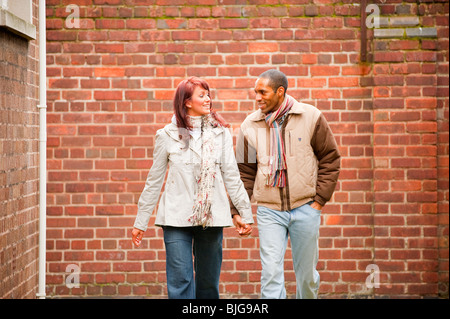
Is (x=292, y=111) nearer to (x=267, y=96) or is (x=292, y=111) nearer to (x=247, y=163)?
(x=267, y=96)

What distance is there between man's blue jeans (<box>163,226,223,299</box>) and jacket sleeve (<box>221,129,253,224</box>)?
0.73ft

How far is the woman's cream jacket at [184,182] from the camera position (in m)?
4.35

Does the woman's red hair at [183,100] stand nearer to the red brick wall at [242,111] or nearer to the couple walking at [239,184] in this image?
the couple walking at [239,184]

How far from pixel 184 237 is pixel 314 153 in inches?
47.0

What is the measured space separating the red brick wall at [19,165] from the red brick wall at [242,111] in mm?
348

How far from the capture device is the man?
183 inches

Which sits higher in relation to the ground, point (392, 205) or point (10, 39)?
point (10, 39)

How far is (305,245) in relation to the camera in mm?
4723

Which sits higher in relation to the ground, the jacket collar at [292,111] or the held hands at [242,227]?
the jacket collar at [292,111]

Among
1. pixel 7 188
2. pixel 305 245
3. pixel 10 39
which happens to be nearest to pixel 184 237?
pixel 305 245

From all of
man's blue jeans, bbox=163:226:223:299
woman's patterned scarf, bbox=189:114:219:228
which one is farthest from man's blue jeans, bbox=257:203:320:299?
woman's patterned scarf, bbox=189:114:219:228

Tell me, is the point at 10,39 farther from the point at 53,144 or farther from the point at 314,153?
the point at 314,153

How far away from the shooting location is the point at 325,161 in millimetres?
4754

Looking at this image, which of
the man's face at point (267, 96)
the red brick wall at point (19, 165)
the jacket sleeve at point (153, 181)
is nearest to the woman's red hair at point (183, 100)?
the jacket sleeve at point (153, 181)
